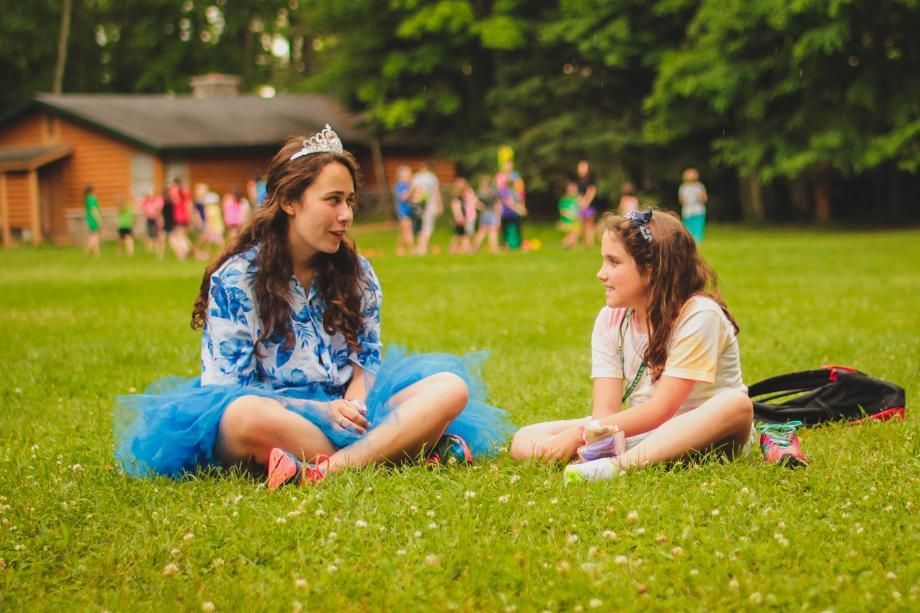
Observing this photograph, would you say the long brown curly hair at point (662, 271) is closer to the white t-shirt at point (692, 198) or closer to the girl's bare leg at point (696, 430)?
the girl's bare leg at point (696, 430)

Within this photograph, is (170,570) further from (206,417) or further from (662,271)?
(662,271)

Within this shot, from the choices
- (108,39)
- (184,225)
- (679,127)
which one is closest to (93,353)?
(184,225)

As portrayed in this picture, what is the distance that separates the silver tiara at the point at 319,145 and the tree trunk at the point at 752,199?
31639mm

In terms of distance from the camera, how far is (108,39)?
55875mm

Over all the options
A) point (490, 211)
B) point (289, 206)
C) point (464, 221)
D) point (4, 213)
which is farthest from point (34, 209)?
point (289, 206)

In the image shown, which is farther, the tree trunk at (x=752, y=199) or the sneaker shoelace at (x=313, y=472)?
the tree trunk at (x=752, y=199)

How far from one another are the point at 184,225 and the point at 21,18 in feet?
96.5

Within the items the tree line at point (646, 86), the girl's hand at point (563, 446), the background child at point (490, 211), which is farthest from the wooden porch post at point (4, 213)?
the girl's hand at point (563, 446)

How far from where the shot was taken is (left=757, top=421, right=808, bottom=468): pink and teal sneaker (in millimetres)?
4828

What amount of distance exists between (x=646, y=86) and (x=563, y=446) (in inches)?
1386

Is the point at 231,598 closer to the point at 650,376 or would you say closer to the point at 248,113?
the point at 650,376

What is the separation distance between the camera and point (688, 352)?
15.6 feet

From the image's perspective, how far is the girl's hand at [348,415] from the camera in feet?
15.9

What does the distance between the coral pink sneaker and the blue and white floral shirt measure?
1.51ft
